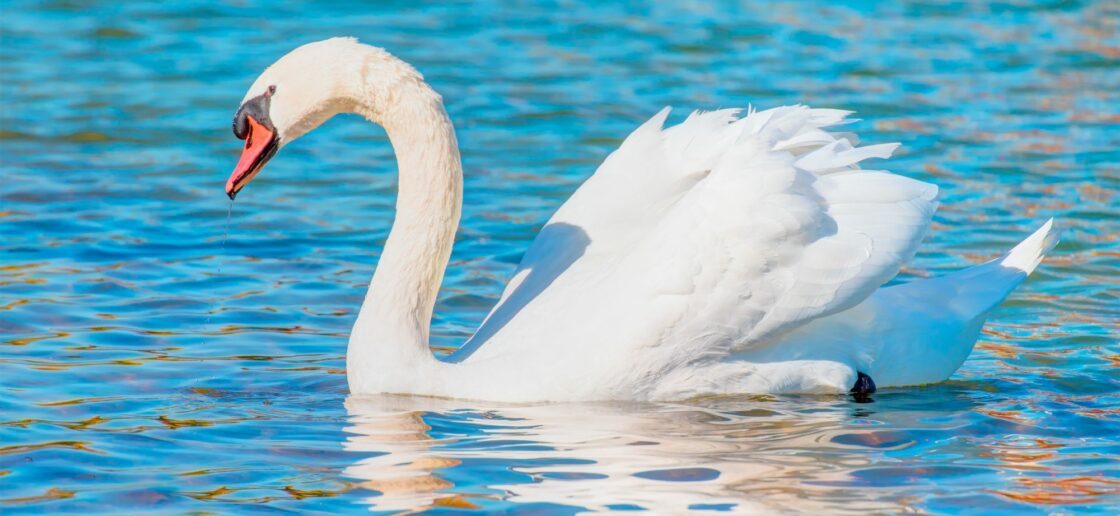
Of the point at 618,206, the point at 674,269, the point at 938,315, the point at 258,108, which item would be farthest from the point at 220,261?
the point at 938,315

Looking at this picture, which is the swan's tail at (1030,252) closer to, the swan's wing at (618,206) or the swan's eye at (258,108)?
the swan's wing at (618,206)

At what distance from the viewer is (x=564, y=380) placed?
7.33 metres

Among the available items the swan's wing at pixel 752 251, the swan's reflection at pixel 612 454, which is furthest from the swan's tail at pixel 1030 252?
the swan's reflection at pixel 612 454

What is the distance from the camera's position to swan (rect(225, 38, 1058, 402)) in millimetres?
7266

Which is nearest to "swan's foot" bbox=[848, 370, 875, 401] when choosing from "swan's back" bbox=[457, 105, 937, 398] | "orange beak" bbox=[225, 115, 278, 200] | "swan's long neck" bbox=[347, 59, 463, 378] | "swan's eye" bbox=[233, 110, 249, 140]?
"swan's back" bbox=[457, 105, 937, 398]

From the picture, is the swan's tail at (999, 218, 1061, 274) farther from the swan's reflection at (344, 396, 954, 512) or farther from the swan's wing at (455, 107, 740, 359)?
the swan's wing at (455, 107, 740, 359)

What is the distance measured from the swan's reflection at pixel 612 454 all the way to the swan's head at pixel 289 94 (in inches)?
43.1

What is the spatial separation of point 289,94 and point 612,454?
6.80 ft

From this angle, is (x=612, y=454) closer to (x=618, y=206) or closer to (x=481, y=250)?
(x=618, y=206)

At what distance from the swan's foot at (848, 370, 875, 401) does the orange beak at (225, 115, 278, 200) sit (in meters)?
2.58

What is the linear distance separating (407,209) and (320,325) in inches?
56.1

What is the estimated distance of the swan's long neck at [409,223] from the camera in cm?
771

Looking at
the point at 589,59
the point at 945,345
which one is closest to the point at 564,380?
the point at 945,345

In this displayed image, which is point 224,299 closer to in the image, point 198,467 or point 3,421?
point 3,421
